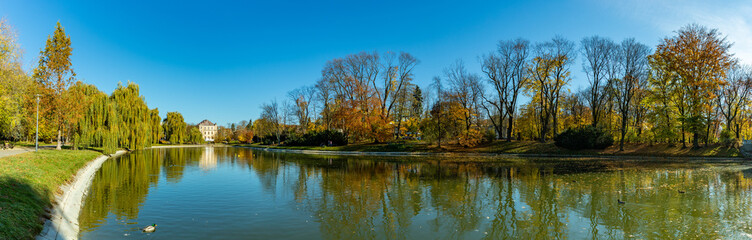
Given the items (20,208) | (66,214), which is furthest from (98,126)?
(20,208)

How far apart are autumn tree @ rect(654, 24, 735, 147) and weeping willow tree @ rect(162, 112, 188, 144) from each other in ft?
267

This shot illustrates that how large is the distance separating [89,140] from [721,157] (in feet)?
177

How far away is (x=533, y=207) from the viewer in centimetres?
1022

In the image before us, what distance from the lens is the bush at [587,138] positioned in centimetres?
3444

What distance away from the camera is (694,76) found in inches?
1205

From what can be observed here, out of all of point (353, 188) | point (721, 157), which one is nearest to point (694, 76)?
point (721, 157)

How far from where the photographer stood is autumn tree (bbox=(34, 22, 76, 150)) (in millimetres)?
26484

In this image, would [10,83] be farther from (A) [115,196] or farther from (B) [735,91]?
(B) [735,91]

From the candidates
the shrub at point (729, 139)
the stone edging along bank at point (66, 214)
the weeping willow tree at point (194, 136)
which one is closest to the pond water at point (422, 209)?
the stone edging along bank at point (66, 214)

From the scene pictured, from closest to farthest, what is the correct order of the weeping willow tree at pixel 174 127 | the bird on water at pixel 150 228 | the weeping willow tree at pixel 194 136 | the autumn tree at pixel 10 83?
the bird on water at pixel 150 228, the autumn tree at pixel 10 83, the weeping willow tree at pixel 174 127, the weeping willow tree at pixel 194 136

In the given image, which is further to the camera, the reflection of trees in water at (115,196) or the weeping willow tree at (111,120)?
the weeping willow tree at (111,120)

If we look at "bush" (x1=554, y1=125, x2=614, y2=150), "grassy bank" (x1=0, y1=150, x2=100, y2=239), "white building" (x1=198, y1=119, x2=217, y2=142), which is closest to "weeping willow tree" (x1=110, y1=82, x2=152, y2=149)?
"grassy bank" (x1=0, y1=150, x2=100, y2=239)

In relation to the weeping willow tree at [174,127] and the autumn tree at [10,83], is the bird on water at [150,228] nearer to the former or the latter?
the autumn tree at [10,83]

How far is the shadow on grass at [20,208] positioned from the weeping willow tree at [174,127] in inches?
2806
